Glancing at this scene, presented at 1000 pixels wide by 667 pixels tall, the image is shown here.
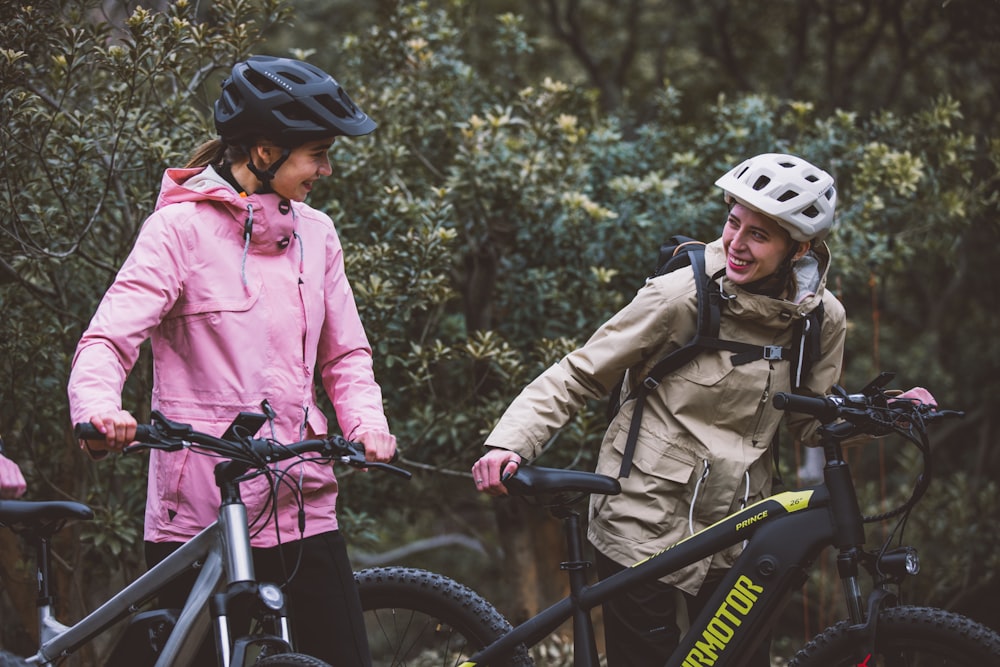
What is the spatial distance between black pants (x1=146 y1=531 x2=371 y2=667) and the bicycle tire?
1.10 feet

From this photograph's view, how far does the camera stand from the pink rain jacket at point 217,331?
2.81m

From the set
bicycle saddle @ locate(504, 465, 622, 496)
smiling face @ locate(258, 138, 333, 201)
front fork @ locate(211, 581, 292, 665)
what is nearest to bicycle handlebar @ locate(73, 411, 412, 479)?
front fork @ locate(211, 581, 292, 665)

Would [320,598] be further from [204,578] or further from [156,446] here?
[156,446]

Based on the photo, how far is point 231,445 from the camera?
2.59 meters

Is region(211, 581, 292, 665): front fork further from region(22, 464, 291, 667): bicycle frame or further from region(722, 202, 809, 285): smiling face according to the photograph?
region(722, 202, 809, 285): smiling face

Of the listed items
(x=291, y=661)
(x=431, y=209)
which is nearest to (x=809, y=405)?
(x=291, y=661)

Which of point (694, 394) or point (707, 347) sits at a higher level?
point (707, 347)

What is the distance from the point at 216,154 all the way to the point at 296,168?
0.28 metres

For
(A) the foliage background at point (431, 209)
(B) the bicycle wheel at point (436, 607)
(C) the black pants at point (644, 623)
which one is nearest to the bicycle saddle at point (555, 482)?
(C) the black pants at point (644, 623)

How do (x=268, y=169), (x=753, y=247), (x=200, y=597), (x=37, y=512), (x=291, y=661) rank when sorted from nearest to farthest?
(x=291, y=661), (x=200, y=597), (x=37, y=512), (x=268, y=169), (x=753, y=247)

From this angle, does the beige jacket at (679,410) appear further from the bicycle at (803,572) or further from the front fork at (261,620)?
the front fork at (261,620)

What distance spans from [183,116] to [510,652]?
290 cm

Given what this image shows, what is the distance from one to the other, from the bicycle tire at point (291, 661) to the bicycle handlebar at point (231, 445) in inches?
17.1

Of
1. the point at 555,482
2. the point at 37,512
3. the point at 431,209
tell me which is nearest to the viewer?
the point at 37,512
